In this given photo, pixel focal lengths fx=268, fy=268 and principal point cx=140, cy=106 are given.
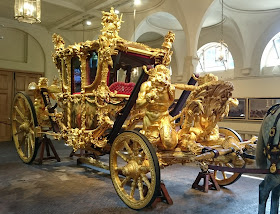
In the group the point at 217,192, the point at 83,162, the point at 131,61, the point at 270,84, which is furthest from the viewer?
the point at 270,84

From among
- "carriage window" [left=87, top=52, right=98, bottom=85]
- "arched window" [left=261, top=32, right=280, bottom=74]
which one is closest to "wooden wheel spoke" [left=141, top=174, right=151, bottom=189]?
"carriage window" [left=87, top=52, right=98, bottom=85]

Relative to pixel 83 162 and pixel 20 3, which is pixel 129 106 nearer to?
pixel 83 162

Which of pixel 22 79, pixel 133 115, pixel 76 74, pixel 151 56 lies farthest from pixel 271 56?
pixel 22 79

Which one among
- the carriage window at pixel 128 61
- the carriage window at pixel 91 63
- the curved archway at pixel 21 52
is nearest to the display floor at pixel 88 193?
the carriage window at pixel 91 63

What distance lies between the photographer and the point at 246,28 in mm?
7965

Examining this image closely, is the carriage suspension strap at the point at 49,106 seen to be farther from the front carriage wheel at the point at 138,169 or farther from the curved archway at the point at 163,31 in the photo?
the curved archway at the point at 163,31

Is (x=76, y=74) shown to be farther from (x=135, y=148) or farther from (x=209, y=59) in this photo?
(x=209, y=59)

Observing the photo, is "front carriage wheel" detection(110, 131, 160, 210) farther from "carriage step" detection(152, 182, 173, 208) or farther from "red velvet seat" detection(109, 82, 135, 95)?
"red velvet seat" detection(109, 82, 135, 95)

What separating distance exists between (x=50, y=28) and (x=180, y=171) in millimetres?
6963

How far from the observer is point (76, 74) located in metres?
4.17

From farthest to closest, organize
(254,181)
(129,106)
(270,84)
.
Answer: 1. (270,84)
2. (254,181)
3. (129,106)

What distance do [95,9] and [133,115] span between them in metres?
5.12

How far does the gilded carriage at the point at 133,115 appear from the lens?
276cm

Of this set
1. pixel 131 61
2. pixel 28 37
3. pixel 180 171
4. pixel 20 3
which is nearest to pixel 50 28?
pixel 28 37
